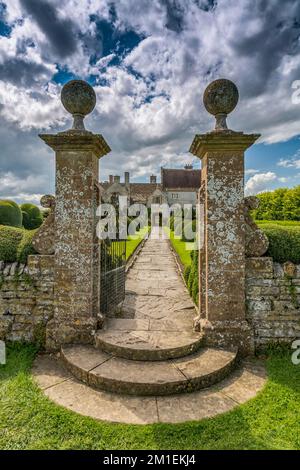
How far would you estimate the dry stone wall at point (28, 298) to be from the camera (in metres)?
4.17

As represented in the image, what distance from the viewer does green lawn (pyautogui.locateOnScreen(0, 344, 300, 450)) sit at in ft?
7.84

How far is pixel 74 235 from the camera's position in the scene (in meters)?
4.05

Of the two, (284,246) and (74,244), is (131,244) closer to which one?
(74,244)

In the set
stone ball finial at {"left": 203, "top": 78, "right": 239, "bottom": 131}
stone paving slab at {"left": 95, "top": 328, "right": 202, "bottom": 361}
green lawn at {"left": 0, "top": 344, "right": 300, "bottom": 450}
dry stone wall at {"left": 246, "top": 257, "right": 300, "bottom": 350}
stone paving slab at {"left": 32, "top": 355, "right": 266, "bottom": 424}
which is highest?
stone ball finial at {"left": 203, "top": 78, "right": 239, "bottom": 131}

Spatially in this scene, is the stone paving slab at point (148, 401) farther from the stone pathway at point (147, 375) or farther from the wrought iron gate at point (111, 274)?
the wrought iron gate at point (111, 274)

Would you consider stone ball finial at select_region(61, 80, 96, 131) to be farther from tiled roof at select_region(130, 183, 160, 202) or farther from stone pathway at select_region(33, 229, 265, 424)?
tiled roof at select_region(130, 183, 160, 202)

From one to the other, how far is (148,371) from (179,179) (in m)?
47.2

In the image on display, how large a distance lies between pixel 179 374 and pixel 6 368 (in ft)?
7.83

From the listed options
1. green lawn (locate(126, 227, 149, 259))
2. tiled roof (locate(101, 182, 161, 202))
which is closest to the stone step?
green lawn (locate(126, 227, 149, 259))

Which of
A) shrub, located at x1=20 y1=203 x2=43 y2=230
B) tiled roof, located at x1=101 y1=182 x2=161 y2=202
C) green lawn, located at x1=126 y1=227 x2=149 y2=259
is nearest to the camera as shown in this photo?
green lawn, located at x1=126 y1=227 x2=149 y2=259

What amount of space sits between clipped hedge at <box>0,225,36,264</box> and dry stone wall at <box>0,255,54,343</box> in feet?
0.62

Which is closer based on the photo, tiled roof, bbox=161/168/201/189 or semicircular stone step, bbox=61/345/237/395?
semicircular stone step, bbox=61/345/237/395

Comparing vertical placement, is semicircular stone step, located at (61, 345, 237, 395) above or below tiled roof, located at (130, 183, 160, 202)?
below

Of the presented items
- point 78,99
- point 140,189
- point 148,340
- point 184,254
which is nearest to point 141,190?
point 140,189
